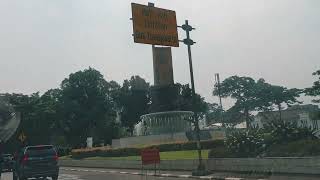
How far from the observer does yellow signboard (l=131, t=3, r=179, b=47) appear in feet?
71.5

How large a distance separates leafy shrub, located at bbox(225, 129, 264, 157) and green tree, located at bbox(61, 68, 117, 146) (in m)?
62.3

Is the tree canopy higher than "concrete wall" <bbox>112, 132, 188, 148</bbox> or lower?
higher

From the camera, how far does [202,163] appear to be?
2511 centimetres

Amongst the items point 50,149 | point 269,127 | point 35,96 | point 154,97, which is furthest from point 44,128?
point 269,127

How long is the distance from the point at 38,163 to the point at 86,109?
61.0 meters

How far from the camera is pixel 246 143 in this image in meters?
23.7

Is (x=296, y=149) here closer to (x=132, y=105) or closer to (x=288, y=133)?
(x=288, y=133)

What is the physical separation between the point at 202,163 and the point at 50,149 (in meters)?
8.13

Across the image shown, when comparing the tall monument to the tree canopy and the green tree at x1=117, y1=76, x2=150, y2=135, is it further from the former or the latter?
the tree canopy

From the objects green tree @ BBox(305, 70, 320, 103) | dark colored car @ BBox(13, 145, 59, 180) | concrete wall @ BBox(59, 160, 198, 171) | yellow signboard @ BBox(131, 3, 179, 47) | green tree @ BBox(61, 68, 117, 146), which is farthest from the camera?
green tree @ BBox(61, 68, 117, 146)

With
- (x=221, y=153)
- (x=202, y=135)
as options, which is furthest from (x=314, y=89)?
(x=221, y=153)

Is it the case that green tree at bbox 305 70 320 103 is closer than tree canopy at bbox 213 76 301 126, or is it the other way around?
green tree at bbox 305 70 320 103

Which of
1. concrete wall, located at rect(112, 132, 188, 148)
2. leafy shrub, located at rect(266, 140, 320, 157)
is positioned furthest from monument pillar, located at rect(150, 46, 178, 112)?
leafy shrub, located at rect(266, 140, 320, 157)

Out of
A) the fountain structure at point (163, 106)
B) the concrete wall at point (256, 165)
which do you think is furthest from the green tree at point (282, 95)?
the concrete wall at point (256, 165)
